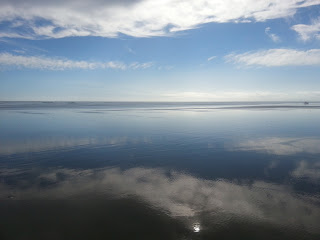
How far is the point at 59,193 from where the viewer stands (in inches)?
353

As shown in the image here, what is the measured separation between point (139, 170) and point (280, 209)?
6927 millimetres

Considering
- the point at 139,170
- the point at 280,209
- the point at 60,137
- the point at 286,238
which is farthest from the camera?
the point at 60,137

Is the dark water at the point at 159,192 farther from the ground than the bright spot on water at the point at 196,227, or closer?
farther from the ground

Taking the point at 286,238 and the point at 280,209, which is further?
the point at 280,209

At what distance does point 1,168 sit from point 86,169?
4.80 metres

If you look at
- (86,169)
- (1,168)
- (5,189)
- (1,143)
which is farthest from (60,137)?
(5,189)

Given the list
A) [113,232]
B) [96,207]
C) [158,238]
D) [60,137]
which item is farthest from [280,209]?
[60,137]

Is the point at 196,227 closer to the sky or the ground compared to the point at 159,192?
closer to the ground

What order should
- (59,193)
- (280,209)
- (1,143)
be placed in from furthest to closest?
(1,143) < (59,193) < (280,209)

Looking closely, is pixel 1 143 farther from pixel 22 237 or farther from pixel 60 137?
pixel 22 237

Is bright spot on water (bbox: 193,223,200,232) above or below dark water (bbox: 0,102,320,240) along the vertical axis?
below

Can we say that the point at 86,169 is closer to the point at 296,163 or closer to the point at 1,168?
the point at 1,168

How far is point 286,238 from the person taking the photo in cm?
630

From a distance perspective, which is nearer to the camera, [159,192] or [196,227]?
[196,227]
